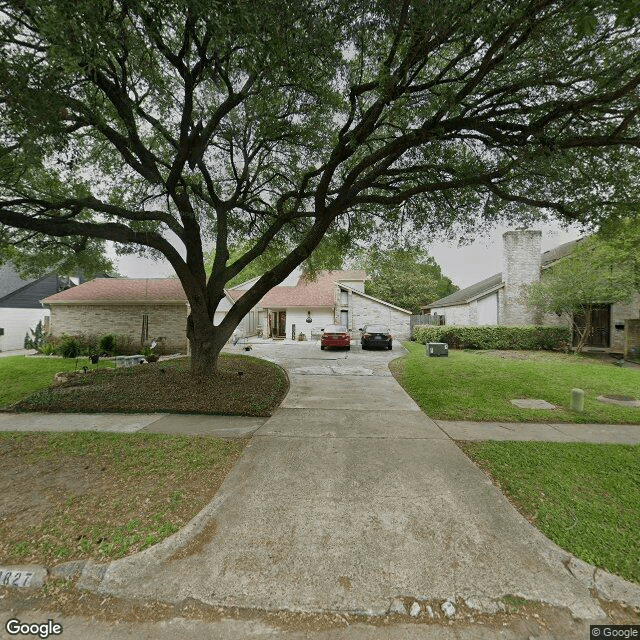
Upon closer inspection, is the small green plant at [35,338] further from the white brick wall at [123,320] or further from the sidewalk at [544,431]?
the sidewalk at [544,431]

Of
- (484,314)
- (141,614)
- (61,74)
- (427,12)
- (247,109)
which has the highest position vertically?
(247,109)

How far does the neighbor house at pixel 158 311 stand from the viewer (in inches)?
567

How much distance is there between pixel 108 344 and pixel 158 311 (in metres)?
2.64

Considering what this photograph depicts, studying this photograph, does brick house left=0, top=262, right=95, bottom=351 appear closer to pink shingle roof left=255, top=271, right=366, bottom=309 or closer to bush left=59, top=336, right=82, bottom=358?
bush left=59, top=336, right=82, bottom=358

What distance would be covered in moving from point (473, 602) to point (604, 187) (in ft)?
27.7

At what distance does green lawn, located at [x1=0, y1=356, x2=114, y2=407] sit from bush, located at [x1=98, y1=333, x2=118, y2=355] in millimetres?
864

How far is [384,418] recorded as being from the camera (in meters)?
5.53

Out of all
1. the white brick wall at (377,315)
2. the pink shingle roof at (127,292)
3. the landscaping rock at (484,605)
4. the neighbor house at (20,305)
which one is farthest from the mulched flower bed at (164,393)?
the neighbor house at (20,305)

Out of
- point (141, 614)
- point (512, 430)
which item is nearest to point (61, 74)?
point (141, 614)

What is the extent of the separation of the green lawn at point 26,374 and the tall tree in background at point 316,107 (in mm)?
4116

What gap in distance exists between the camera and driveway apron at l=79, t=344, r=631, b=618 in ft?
6.69

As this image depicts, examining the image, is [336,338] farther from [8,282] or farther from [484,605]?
[8,282]

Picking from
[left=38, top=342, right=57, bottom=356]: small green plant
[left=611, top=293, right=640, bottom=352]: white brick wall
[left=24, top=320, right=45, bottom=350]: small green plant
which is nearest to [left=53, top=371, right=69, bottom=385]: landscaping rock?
[left=38, top=342, right=57, bottom=356]: small green plant

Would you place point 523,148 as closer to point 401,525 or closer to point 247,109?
point 247,109
